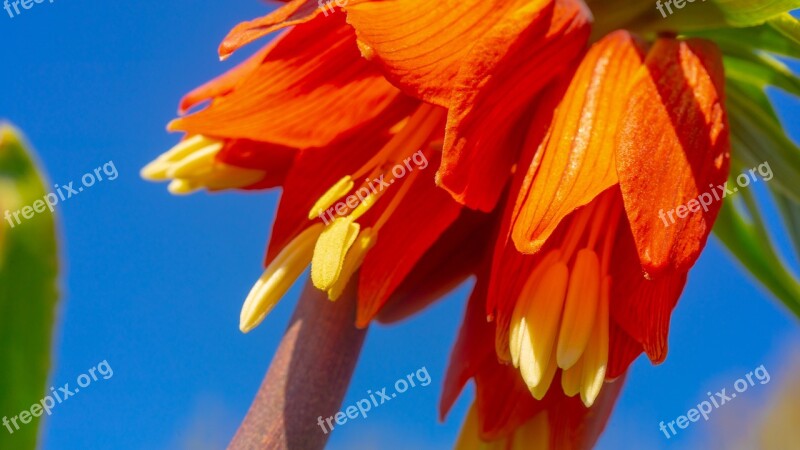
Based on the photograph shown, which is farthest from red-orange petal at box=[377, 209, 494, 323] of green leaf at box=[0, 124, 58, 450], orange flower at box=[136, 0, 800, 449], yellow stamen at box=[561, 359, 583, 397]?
green leaf at box=[0, 124, 58, 450]

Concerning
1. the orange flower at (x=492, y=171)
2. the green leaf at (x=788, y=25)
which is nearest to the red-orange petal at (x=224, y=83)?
the orange flower at (x=492, y=171)

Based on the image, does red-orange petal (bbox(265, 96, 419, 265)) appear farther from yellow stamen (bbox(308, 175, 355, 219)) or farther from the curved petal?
the curved petal

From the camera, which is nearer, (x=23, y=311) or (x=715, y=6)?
(x=23, y=311)

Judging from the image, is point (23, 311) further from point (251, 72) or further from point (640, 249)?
point (640, 249)

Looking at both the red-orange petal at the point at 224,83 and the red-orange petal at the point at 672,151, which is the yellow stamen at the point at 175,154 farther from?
the red-orange petal at the point at 672,151

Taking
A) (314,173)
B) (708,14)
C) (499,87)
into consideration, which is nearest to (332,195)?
(314,173)

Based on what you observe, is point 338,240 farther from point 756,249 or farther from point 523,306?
point 756,249

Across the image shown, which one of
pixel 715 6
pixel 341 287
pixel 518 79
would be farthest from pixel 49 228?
pixel 715 6
